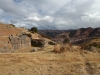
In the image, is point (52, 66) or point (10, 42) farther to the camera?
point (10, 42)

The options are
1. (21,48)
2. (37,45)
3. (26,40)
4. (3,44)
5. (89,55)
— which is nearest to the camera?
(89,55)

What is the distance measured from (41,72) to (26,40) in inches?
789

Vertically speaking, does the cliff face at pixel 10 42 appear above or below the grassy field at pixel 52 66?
above

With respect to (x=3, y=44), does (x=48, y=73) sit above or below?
below

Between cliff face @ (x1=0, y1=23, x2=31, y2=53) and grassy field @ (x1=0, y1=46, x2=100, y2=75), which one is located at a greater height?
cliff face @ (x1=0, y1=23, x2=31, y2=53)

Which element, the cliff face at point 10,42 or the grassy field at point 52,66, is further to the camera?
the cliff face at point 10,42

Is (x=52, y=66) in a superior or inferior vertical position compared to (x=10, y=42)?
inferior

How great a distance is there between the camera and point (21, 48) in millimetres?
29578

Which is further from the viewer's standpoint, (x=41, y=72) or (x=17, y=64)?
(x=17, y=64)

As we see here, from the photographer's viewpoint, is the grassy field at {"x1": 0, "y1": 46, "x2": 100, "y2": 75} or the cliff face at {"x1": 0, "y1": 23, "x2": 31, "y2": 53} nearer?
the grassy field at {"x1": 0, "y1": 46, "x2": 100, "y2": 75}

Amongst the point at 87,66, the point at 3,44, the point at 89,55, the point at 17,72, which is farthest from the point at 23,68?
the point at 3,44

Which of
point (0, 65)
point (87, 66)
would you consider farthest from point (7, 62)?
point (87, 66)

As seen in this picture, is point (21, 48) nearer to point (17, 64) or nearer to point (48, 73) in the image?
point (17, 64)

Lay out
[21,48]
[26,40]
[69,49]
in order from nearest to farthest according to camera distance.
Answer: [69,49] → [21,48] → [26,40]
